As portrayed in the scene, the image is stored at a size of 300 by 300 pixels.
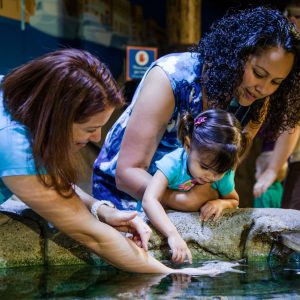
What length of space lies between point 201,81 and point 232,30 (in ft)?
1.03

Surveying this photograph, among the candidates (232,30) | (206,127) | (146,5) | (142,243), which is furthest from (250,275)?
(146,5)

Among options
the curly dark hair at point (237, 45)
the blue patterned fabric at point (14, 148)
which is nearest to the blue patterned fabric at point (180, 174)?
the curly dark hair at point (237, 45)

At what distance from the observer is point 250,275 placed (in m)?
2.81

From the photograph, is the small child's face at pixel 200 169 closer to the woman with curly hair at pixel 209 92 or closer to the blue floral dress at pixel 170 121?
the woman with curly hair at pixel 209 92

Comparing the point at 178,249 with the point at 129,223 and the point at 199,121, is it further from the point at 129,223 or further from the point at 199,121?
the point at 199,121

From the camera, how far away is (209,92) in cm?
297

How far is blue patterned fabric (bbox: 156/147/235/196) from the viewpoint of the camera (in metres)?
3.04

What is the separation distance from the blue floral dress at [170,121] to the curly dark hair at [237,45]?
0.08 metres

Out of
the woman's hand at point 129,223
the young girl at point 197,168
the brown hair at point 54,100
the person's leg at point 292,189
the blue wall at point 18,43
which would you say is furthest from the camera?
the person's leg at point 292,189

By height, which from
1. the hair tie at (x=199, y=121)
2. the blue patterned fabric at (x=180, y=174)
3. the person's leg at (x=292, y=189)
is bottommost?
the person's leg at (x=292, y=189)

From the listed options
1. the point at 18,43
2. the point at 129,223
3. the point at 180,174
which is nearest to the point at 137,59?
the point at 18,43

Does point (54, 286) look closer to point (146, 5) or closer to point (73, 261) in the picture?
point (73, 261)

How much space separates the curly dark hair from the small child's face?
0.98 ft

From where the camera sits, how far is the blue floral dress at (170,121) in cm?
304
